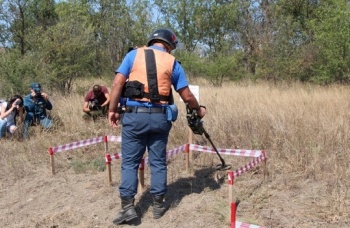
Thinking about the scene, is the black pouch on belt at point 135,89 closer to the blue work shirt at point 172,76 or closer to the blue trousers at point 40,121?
the blue work shirt at point 172,76

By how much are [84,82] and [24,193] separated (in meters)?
11.5

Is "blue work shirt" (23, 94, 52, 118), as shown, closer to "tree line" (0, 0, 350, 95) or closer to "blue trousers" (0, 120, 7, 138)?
"blue trousers" (0, 120, 7, 138)

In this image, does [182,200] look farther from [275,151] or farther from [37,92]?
[37,92]

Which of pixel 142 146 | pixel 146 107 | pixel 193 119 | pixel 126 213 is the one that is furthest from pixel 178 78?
pixel 126 213

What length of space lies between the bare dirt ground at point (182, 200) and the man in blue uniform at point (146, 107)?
1.23ft

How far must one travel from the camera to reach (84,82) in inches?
645

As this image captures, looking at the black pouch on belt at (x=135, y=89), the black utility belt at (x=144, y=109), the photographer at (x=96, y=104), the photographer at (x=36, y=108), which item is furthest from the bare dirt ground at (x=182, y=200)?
the photographer at (x=96, y=104)

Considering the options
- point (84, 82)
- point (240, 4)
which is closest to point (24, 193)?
point (84, 82)

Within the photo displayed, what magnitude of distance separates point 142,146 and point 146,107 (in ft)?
1.37

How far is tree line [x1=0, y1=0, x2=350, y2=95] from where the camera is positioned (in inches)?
529

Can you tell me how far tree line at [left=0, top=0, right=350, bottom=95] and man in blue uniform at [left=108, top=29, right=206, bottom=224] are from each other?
1.96 feet

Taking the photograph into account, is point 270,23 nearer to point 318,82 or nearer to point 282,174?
point 318,82

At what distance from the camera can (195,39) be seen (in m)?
26.6

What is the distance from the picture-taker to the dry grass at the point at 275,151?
164 inches
